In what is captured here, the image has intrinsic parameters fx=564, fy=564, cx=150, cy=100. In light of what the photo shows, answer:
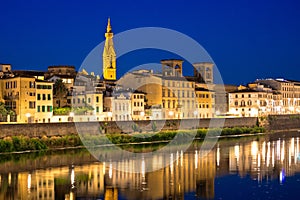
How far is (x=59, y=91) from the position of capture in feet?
181

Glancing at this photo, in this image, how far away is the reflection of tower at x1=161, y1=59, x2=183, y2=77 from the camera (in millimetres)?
79175

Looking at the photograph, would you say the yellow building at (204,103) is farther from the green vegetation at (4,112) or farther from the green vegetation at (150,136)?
the green vegetation at (4,112)

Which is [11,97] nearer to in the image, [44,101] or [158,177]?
[44,101]

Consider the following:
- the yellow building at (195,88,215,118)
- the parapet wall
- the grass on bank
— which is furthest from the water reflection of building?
the yellow building at (195,88,215,118)

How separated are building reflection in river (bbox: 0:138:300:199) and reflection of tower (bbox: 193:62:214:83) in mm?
47810

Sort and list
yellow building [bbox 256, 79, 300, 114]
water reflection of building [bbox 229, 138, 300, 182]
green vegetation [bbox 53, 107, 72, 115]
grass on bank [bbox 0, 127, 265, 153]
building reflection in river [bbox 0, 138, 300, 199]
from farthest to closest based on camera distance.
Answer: yellow building [bbox 256, 79, 300, 114], green vegetation [bbox 53, 107, 72, 115], grass on bank [bbox 0, 127, 265, 153], water reflection of building [bbox 229, 138, 300, 182], building reflection in river [bbox 0, 138, 300, 199]

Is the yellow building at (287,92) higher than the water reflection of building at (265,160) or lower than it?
higher

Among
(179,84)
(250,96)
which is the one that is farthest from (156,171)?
(250,96)

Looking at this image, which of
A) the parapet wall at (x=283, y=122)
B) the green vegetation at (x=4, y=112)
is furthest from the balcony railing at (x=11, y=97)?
the parapet wall at (x=283, y=122)

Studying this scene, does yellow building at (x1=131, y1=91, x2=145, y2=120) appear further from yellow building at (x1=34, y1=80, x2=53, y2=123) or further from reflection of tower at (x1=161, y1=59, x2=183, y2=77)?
reflection of tower at (x1=161, y1=59, x2=183, y2=77)

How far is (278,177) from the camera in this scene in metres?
28.3

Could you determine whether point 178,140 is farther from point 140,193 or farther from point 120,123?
point 140,193

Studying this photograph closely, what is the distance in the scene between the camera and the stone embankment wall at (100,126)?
40.4 m

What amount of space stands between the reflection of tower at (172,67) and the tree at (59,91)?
2487 centimetres
